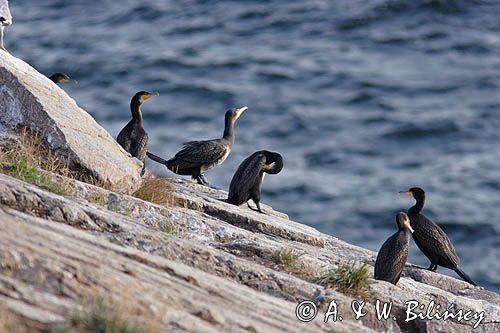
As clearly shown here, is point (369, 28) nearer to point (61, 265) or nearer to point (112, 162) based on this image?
point (112, 162)

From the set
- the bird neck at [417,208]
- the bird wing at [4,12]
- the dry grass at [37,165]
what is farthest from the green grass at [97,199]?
the bird neck at [417,208]

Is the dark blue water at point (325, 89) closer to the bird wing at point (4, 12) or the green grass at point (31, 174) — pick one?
the bird wing at point (4, 12)

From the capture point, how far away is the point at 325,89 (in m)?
31.6

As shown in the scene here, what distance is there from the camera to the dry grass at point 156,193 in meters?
10.3

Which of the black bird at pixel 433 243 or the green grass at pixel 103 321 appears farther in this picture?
the black bird at pixel 433 243

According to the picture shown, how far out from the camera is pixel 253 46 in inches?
1387

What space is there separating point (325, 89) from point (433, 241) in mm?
19228

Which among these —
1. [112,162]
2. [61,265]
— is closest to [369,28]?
[112,162]

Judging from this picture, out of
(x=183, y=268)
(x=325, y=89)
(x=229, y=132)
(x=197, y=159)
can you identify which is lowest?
(x=183, y=268)

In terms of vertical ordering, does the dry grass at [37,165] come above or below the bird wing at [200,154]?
below

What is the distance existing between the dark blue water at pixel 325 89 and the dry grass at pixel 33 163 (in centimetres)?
1345

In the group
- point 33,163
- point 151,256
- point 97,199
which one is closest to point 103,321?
point 151,256

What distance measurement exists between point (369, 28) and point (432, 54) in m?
2.89

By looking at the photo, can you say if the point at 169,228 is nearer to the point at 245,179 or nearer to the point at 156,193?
the point at 156,193
